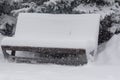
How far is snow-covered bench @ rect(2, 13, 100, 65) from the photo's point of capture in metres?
5.46

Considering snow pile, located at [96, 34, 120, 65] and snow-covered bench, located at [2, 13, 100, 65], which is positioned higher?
snow-covered bench, located at [2, 13, 100, 65]

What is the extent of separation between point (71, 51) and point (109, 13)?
2026 mm

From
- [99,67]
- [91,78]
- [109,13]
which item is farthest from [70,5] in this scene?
[91,78]

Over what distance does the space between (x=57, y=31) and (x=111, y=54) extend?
4.07ft

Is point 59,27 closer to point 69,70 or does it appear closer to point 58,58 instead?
point 58,58

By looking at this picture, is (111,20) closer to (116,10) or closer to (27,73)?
(116,10)

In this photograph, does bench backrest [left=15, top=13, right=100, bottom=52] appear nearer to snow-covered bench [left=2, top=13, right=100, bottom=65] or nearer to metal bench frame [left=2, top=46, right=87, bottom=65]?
snow-covered bench [left=2, top=13, right=100, bottom=65]

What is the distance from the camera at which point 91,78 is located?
4.50 meters

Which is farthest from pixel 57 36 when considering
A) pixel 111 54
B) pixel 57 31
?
pixel 111 54

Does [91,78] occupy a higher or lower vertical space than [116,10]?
higher

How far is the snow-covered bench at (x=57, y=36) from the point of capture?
17.9ft

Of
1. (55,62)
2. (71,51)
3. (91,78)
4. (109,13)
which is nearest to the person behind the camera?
(91,78)

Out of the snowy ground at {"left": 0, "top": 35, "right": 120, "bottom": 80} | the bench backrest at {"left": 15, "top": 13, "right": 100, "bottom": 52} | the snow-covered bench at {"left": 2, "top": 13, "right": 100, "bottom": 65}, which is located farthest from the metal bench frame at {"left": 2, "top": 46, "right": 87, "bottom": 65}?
the bench backrest at {"left": 15, "top": 13, "right": 100, "bottom": 52}

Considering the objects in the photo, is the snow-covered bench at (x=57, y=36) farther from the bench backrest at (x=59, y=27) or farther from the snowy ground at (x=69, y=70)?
the snowy ground at (x=69, y=70)
